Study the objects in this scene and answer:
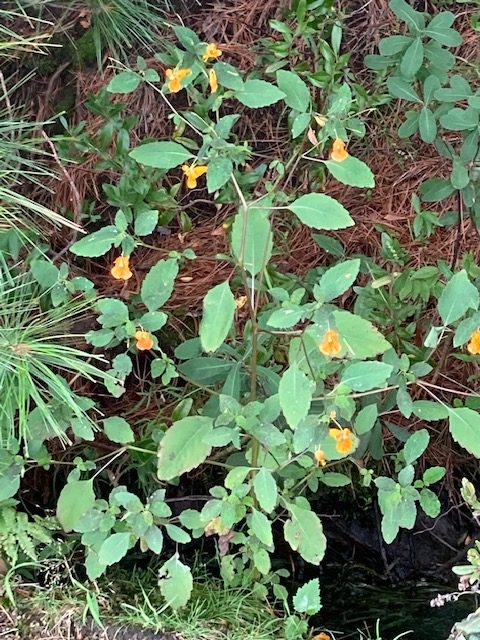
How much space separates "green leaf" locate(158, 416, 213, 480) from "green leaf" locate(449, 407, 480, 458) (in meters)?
0.35

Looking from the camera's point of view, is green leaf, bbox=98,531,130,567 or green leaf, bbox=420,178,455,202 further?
green leaf, bbox=420,178,455,202

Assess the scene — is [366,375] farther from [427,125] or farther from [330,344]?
[427,125]

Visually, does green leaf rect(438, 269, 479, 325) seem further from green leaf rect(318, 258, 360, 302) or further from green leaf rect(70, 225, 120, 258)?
green leaf rect(70, 225, 120, 258)

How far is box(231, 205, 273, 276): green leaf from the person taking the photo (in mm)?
990

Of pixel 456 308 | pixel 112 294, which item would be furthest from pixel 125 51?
pixel 456 308

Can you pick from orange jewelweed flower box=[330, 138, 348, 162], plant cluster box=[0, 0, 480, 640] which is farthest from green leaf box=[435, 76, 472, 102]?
orange jewelweed flower box=[330, 138, 348, 162]

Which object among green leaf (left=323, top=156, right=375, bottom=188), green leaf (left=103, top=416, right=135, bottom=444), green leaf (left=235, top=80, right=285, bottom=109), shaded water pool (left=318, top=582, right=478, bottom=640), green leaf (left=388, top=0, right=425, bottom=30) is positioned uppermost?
green leaf (left=388, top=0, right=425, bottom=30)

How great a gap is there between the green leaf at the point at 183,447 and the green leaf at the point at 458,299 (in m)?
0.37

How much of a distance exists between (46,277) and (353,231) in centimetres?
71

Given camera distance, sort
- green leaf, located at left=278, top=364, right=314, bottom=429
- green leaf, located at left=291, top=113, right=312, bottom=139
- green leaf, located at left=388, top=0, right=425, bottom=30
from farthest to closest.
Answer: green leaf, located at left=388, top=0, right=425, bottom=30 < green leaf, located at left=291, top=113, right=312, bottom=139 < green leaf, located at left=278, top=364, right=314, bottom=429

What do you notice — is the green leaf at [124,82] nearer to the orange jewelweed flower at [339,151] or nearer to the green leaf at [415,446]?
the orange jewelweed flower at [339,151]

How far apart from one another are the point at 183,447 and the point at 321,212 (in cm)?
39

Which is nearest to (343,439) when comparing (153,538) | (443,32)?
(153,538)

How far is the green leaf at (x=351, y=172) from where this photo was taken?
98 centimetres
